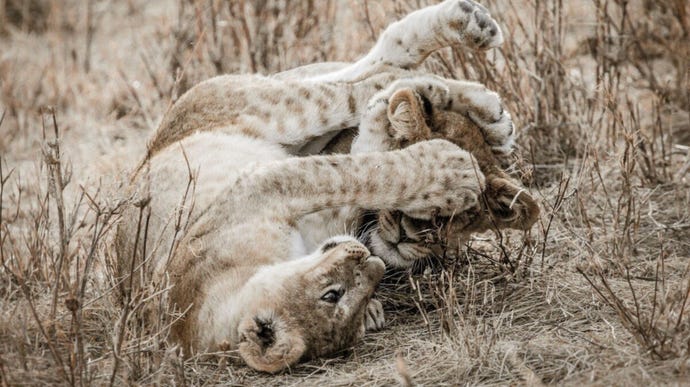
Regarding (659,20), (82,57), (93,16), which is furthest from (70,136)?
(659,20)

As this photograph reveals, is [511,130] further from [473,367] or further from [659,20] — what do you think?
[659,20]

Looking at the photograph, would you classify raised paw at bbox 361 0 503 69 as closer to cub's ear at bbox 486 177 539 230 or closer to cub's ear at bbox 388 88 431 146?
cub's ear at bbox 388 88 431 146

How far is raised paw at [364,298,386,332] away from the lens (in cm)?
363

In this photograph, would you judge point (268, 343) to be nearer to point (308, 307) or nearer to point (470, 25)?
point (308, 307)

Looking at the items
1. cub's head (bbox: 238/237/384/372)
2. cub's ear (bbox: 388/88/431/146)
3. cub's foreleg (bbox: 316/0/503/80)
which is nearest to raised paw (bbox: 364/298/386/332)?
cub's head (bbox: 238/237/384/372)

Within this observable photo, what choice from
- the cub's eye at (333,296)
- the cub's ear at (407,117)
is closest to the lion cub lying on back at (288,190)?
the cub's eye at (333,296)

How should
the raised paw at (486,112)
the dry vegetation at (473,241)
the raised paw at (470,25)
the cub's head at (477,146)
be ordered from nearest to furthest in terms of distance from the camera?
the dry vegetation at (473,241) → the cub's head at (477,146) → the raised paw at (486,112) → the raised paw at (470,25)

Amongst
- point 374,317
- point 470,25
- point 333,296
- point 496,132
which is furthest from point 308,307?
point 470,25

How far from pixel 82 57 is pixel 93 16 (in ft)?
3.53

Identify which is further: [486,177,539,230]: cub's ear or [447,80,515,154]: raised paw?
[447,80,515,154]: raised paw

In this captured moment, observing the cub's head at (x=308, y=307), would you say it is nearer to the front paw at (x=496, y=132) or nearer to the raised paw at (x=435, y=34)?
the front paw at (x=496, y=132)

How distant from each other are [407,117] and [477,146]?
0.36 metres

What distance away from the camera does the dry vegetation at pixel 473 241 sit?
121 inches

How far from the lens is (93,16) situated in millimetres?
9359
